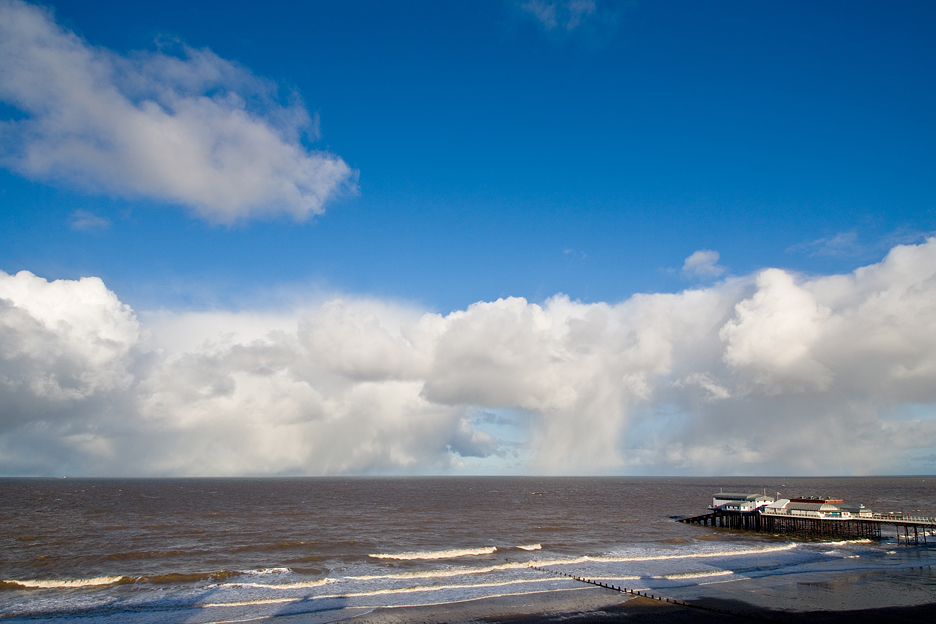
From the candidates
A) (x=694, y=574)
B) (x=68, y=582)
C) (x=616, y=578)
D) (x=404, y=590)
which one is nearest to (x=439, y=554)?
(x=404, y=590)

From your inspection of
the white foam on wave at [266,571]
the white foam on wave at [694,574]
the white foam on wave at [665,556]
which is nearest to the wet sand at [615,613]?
the white foam on wave at [694,574]

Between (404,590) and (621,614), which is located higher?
(621,614)

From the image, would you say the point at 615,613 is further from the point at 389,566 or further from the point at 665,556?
the point at 665,556

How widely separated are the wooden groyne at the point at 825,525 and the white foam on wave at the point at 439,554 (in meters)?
42.5

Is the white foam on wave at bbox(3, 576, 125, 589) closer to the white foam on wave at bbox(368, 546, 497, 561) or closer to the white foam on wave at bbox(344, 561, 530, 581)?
the white foam on wave at bbox(344, 561, 530, 581)

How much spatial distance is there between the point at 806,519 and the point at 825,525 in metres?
3.63

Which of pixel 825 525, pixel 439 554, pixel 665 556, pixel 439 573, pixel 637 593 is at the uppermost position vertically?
pixel 637 593

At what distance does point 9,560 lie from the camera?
4591 centimetres

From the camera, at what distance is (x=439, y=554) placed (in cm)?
4912

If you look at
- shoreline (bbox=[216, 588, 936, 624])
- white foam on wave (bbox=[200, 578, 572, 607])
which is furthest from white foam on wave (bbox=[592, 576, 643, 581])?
shoreline (bbox=[216, 588, 936, 624])

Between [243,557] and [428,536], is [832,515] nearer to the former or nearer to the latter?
[428,536]

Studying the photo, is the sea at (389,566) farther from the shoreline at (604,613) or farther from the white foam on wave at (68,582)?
the shoreline at (604,613)

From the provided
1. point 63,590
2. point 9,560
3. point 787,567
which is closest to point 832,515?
point 787,567

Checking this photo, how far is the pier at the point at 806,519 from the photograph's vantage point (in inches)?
2544
